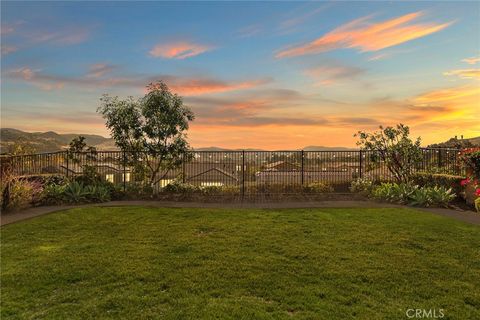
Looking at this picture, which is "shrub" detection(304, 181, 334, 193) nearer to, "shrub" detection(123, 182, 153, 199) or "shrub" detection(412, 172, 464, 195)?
"shrub" detection(412, 172, 464, 195)

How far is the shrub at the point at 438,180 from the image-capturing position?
37.2ft

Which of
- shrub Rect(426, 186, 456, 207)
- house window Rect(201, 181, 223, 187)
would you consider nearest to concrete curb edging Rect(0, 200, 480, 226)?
shrub Rect(426, 186, 456, 207)

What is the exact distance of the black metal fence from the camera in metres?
13.6

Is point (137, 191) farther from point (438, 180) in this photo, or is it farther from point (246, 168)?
point (438, 180)

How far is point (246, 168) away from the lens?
14016 mm

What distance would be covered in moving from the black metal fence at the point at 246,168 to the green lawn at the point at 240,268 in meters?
5.32

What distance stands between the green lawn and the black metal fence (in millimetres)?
5319

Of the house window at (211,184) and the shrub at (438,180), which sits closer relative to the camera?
the shrub at (438,180)

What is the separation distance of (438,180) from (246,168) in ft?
23.1

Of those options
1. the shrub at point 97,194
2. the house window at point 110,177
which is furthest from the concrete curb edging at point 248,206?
the house window at point 110,177

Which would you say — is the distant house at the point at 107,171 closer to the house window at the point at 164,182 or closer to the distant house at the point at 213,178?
the house window at the point at 164,182

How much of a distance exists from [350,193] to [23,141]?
1548 centimetres

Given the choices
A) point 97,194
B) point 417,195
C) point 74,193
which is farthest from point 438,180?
point 74,193

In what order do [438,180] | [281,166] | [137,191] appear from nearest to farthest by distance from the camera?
[438,180], [137,191], [281,166]
